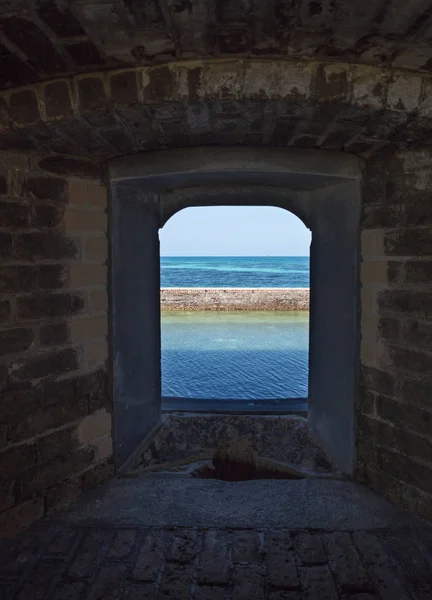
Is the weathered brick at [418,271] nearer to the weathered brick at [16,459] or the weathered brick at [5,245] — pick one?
the weathered brick at [5,245]

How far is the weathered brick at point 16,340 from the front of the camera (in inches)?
97.5

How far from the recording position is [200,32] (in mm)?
1730

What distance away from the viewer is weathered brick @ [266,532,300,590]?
6.77ft

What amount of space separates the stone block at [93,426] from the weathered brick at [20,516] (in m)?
0.43

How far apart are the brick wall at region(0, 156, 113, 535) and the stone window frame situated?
159 millimetres

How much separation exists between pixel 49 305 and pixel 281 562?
1924 millimetres

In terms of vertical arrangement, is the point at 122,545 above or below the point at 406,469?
below

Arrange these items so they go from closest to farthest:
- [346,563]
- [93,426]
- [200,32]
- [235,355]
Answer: [200,32] < [346,563] < [93,426] < [235,355]

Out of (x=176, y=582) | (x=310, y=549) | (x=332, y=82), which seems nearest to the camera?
(x=332, y=82)

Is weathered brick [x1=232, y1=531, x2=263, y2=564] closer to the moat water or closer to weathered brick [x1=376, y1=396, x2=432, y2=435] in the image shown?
weathered brick [x1=376, y1=396, x2=432, y2=435]

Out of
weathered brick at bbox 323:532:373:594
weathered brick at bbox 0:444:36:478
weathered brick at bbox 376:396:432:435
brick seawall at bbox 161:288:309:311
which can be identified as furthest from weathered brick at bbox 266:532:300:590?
brick seawall at bbox 161:288:309:311

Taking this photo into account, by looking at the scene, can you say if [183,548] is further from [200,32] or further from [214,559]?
[200,32]

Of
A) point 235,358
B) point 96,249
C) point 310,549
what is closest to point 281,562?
point 310,549

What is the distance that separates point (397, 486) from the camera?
2750 millimetres
